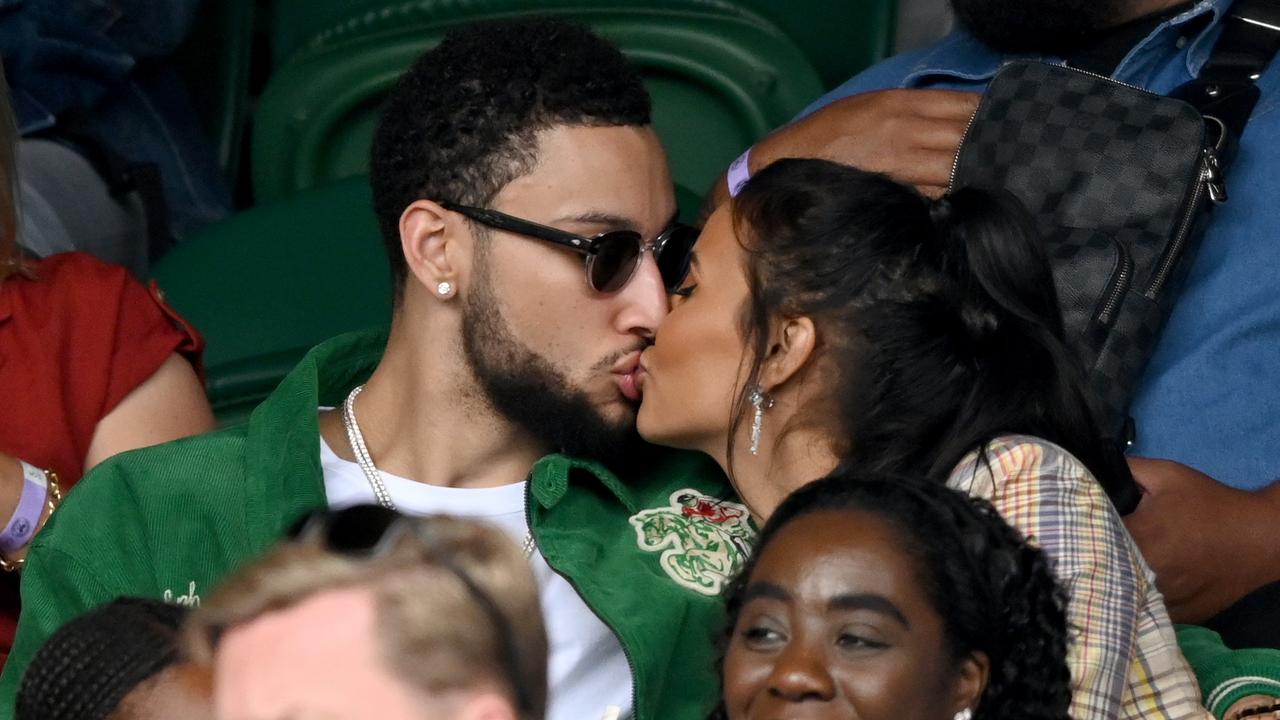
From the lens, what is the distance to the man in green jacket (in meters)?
2.07

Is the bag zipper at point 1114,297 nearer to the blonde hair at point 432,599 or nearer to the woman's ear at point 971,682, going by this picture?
the woman's ear at point 971,682

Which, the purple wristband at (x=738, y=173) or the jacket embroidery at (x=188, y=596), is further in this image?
the purple wristband at (x=738, y=173)

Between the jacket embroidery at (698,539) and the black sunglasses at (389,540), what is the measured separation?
2.76 ft

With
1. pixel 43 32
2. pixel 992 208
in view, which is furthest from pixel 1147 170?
pixel 43 32

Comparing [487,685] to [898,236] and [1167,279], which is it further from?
[1167,279]

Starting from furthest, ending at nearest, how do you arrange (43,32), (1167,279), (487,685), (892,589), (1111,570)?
(43,32) → (1167,279) → (1111,570) → (892,589) → (487,685)

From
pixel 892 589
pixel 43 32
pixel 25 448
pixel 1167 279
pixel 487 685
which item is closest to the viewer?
pixel 487 685

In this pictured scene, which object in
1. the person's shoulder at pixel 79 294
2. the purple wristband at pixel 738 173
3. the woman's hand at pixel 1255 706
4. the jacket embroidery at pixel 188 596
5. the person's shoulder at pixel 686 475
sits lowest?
the jacket embroidery at pixel 188 596

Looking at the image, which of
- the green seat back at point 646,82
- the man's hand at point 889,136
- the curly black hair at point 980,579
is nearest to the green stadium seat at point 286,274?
the green seat back at point 646,82

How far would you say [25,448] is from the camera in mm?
2303

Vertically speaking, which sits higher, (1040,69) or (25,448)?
(1040,69)

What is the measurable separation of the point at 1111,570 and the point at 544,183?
0.84 meters

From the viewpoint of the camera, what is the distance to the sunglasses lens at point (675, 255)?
2.19 metres

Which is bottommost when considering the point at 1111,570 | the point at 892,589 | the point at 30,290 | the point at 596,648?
the point at 596,648
